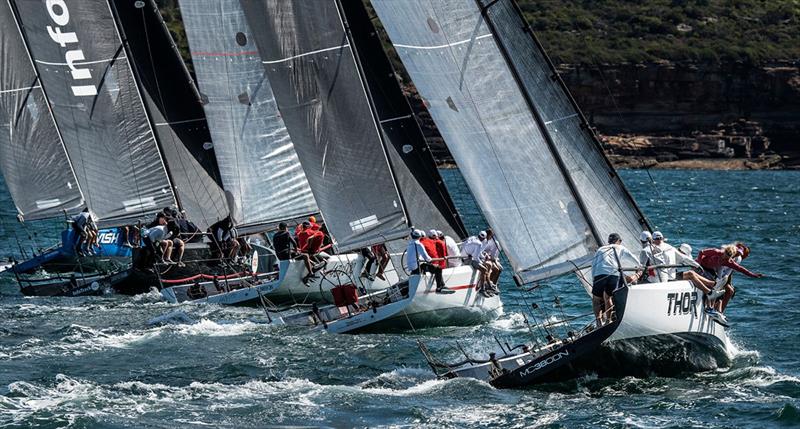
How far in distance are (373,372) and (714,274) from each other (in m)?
5.25

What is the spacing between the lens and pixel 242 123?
33781 mm

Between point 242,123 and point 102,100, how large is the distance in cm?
409

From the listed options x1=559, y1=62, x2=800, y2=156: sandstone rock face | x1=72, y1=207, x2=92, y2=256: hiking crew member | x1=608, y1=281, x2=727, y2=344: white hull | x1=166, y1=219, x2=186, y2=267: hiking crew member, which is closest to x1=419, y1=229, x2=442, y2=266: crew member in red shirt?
x1=608, y1=281, x2=727, y2=344: white hull

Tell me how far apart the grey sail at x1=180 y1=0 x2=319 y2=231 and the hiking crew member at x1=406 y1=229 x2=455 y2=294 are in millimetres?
8143

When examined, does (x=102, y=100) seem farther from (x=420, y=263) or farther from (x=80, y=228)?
(x=420, y=263)

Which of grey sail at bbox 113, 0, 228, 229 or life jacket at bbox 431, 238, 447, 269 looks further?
grey sail at bbox 113, 0, 228, 229

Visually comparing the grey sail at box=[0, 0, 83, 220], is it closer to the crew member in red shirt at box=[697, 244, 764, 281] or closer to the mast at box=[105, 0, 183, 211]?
the mast at box=[105, 0, 183, 211]

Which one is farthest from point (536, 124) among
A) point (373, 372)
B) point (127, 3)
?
point (127, 3)

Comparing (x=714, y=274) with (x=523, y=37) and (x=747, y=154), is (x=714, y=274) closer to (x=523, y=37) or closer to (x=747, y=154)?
(x=523, y=37)

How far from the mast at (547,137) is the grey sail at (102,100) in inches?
637

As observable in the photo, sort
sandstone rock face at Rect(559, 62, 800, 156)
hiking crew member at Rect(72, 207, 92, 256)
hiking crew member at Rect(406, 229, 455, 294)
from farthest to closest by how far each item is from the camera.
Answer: sandstone rock face at Rect(559, 62, 800, 156) < hiking crew member at Rect(72, 207, 92, 256) < hiking crew member at Rect(406, 229, 455, 294)

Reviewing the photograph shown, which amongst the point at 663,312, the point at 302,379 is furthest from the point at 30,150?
the point at 663,312

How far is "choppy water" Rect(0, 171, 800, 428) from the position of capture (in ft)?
59.1

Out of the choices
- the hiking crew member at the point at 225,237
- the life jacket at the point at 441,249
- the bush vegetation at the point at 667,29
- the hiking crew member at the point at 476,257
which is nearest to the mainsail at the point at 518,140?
the life jacket at the point at 441,249
